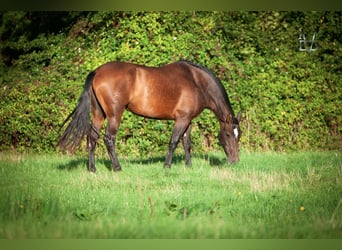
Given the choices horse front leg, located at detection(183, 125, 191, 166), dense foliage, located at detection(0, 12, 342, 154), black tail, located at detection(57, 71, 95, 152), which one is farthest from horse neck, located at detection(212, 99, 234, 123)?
black tail, located at detection(57, 71, 95, 152)

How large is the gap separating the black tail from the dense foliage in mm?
1942

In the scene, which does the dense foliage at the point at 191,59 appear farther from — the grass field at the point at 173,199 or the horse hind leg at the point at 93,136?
the horse hind leg at the point at 93,136

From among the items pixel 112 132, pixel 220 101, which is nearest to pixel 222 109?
pixel 220 101

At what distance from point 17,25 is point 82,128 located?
344 cm

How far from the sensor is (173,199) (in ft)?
18.3

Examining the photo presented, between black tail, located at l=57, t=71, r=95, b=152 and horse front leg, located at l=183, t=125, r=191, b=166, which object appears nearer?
black tail, located at l=57, t=71, r=95, b=152

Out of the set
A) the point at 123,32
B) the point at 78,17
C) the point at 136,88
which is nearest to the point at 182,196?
the point at 136,88

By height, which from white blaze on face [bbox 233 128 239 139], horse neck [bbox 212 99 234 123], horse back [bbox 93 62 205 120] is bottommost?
white blaze on face [bbox 233 128 239 139]

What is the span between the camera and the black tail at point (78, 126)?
6.34 m

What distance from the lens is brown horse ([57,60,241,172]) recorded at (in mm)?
6641

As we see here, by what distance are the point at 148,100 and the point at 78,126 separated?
3.35 feet

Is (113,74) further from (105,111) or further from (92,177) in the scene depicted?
(92,177)

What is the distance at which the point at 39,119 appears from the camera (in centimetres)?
862

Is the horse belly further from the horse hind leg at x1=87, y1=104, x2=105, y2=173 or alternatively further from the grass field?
the grass field
